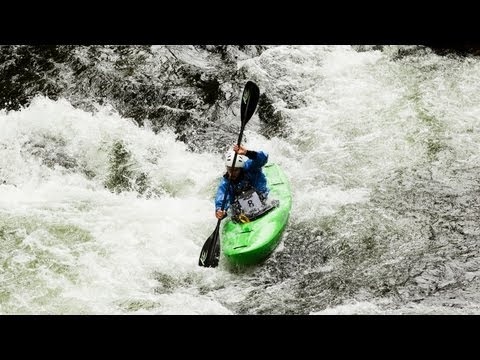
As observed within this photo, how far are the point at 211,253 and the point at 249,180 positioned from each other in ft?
3.84

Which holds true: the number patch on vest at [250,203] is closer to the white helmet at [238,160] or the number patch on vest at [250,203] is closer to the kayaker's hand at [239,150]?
the white helmet at [238,160]

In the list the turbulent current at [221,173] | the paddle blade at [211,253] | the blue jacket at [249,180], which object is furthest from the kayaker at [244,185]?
the turbulent current at [221,173]

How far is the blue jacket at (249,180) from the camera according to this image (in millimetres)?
6434

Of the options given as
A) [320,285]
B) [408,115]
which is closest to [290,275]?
[320,285]

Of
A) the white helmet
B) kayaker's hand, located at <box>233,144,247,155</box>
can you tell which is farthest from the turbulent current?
kayaker's hand, located at <box>233,144,247,155</box>

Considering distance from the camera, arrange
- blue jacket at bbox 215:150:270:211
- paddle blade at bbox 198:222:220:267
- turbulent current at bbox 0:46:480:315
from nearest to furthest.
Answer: turbulent current at bbox 0:46:480:315, paddle blade at bbox 198:222:220:267, blue jacket at bbox 215:150:270:211

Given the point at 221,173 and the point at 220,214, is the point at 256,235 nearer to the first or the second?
the point at 220,214

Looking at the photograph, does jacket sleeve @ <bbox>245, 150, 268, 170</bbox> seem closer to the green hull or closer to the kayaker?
the kayaker

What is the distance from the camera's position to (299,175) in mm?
7891

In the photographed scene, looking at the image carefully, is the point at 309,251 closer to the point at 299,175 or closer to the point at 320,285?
the point at 320,285

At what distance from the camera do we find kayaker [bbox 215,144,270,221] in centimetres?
639

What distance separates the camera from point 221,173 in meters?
8.22

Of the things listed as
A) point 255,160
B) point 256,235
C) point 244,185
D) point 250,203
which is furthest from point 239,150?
point 256,235
